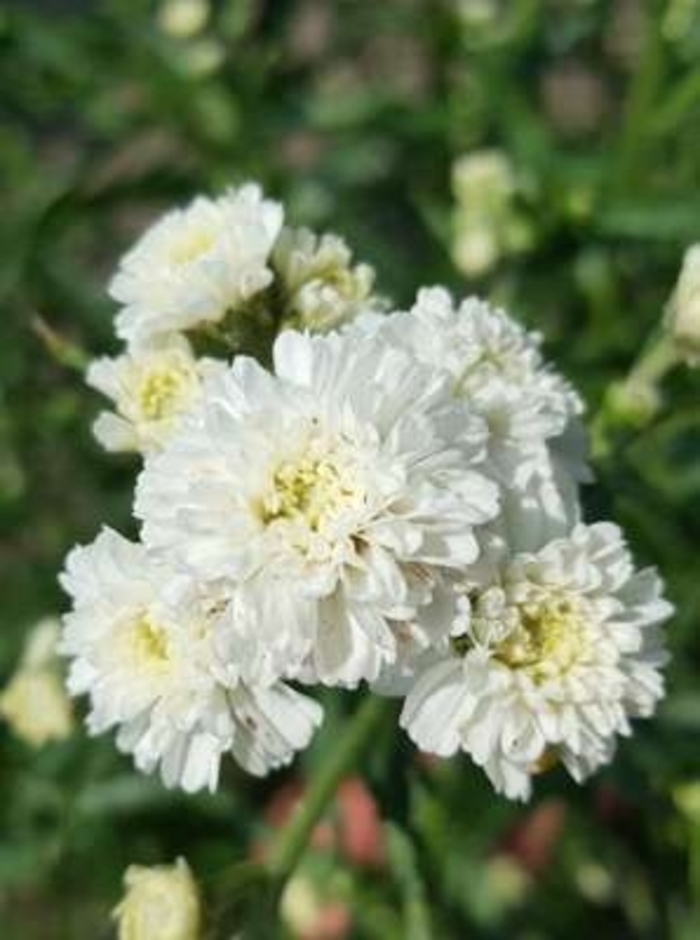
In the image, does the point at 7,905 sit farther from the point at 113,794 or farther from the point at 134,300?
the point at 134,300

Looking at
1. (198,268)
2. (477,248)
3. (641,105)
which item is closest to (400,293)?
(477,248)

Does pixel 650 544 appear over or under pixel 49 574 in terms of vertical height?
under

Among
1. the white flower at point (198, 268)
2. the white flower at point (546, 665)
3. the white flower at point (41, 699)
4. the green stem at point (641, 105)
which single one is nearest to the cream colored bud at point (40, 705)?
the white flower at point (41, 699)

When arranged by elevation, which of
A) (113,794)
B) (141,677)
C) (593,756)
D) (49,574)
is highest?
(49,574)

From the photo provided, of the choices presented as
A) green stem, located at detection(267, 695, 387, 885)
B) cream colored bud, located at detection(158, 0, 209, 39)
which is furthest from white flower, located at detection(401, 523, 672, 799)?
cream colored bud, located at detection(158, 0, 209, 39)

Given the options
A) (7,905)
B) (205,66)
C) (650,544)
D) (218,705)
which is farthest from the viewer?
(7,905)

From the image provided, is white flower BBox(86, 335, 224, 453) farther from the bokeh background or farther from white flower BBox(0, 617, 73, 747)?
white flower BBox(0, 617, 73, 747)

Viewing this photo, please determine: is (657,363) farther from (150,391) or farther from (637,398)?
(150,391)

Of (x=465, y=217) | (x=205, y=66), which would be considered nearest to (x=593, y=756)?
(x=465, y=217)
